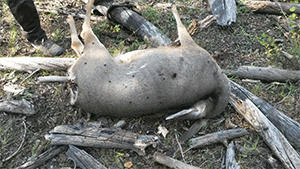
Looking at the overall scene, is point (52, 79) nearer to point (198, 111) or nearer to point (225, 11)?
point (198, 111)

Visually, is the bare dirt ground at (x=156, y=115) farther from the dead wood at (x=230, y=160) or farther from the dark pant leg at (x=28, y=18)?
the dark pant leg at (x=28, y=18)

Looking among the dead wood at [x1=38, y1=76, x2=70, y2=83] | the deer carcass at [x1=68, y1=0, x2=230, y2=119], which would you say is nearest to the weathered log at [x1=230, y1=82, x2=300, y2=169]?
the deer carcass at [x1=68, y1=0, x2=230, y2=119]

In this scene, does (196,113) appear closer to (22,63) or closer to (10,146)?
(10,146)

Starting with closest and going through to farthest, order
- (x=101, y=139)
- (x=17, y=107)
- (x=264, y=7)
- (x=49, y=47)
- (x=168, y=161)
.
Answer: (x=168, y=161) → (x=101, y=139) → (x=17, y=107) → (x=49, y=47) → (x=264, y=7)

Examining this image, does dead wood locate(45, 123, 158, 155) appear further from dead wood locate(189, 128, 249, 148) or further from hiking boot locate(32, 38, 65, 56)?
hiking boot locate(32, 38, 65, 56)

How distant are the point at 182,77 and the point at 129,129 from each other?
91 centimetres

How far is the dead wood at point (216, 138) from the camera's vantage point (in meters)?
3.18

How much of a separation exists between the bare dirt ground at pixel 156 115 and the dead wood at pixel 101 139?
90 millimetres

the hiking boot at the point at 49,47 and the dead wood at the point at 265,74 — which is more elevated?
the hiking boot at the point at 49,47

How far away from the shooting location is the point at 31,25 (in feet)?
13.7

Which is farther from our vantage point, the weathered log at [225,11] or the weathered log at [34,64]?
the weathered log at [225,11]

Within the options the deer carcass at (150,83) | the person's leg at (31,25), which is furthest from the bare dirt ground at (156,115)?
the deer carcass at (150,83)

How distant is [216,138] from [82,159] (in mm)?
1517

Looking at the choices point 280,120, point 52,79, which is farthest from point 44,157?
point 280,120
